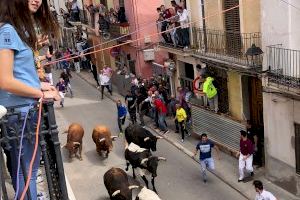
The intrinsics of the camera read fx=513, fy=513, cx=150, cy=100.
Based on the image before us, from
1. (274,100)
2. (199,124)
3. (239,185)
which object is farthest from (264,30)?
(199,124)

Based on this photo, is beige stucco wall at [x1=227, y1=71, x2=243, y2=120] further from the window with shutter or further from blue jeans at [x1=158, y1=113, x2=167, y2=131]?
blue jeans at [x1=158, y1=113, x2=167, y2=131]

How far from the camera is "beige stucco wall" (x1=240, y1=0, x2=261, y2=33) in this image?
593 inches

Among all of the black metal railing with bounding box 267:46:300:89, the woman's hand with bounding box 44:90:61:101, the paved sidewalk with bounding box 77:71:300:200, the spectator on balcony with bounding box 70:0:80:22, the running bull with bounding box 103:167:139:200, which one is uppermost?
the spectator on balcony with bounding box 70:0:80:22

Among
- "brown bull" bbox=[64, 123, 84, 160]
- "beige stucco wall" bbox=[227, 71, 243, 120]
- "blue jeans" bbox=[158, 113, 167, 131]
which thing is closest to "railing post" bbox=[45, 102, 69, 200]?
"beige stucco wall" bbox=[227, 71, 243, 120]

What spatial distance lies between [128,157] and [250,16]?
18.5 ft

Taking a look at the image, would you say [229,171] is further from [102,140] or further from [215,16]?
[215,16]

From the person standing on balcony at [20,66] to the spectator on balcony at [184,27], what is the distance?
1532 cm

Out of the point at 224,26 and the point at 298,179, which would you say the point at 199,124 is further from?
the point at 298,179

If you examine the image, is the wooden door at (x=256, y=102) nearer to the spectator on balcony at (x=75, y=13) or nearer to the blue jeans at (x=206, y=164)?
the blue jeans at (x=206, y=164)

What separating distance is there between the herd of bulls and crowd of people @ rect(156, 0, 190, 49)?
172 inches

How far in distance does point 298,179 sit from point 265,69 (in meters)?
3.16

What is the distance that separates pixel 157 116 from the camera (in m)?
21.1

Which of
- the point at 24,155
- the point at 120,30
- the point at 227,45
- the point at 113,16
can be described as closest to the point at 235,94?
the point at 227,45

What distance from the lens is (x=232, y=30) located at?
16719 mm
